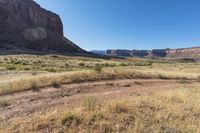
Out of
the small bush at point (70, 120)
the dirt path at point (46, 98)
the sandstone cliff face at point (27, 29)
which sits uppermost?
the sandstone cliff face at point (27, 29)

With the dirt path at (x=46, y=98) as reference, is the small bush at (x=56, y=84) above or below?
above

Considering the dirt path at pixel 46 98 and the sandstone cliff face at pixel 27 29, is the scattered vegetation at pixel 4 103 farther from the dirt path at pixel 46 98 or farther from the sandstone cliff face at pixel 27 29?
the sandstone cliff face at pixel 27 29

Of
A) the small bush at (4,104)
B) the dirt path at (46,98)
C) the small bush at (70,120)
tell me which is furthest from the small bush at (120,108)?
the small bush at (4,104)

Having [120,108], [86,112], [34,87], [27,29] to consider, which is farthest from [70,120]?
[27,29]

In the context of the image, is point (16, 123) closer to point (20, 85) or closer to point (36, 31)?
point (20, 85)

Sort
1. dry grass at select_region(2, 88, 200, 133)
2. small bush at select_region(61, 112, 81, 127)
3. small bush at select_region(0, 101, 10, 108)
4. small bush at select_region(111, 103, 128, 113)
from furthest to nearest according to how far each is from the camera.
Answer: small bush at select_region(0, 101, 10, 108), small bush at select_region(111, 103, 128, 113), small bush at select_region(61, 112, 81, 127), dry grass at select_region(2, 88, 200, 133)

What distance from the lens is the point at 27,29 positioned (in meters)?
106

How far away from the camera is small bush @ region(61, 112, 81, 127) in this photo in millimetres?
6358

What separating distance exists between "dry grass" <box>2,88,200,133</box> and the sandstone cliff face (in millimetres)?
76736

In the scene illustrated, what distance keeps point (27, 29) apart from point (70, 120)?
107 m

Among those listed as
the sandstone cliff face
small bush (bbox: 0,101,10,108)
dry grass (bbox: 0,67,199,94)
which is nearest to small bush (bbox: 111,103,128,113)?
small bush (bbox: 0,101,10,108)

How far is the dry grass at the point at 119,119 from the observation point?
19.9 feet

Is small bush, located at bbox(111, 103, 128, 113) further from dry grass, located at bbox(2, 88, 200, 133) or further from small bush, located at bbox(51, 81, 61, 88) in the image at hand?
small bush, located at bbox(51, 81, 61, 88)

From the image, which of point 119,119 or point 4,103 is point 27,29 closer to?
point 4,103
